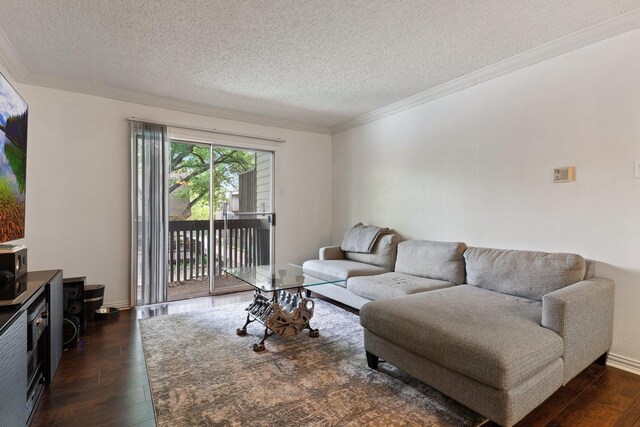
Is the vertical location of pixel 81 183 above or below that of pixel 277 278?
above

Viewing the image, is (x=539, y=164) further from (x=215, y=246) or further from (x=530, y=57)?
(x=215, y=246)

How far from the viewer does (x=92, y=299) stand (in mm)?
3100

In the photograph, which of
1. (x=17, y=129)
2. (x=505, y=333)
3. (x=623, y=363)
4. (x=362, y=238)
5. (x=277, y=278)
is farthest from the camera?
(x=362, y=238)

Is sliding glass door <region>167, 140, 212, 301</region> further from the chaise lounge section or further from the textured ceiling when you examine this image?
the chaise lounge section

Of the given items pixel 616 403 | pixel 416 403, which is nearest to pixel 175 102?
pixel 416 403

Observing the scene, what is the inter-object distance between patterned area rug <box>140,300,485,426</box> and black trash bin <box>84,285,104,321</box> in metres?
0.71

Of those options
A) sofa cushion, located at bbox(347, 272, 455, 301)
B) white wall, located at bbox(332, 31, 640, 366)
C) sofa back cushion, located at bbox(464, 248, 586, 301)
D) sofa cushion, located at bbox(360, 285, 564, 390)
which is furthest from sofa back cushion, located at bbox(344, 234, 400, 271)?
sofa cushion, located at bbox(360, 285, 564, 390)

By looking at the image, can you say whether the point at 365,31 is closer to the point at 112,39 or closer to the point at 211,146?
the point at 112,39

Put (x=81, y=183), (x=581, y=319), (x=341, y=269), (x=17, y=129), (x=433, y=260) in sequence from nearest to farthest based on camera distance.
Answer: (x=581, y=319)
(x=17, y=129)
(x=433, y=260)
(x=81, y=183)
(x=341, y=269)

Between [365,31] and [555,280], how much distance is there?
7.28ft

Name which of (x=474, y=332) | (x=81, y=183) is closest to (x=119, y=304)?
(x=81, y=183)

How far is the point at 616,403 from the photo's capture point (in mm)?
1771

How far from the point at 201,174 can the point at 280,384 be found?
2987 mm

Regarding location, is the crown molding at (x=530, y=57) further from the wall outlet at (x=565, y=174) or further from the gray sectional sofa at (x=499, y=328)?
the gray sectional sofa at (x=499, y=328)
